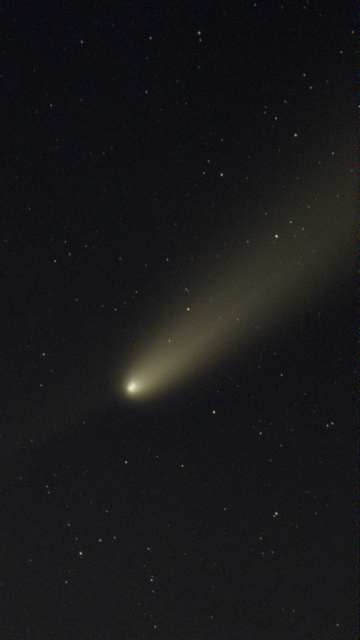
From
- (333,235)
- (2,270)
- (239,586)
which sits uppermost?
(2,270)

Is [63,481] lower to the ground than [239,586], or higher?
higher

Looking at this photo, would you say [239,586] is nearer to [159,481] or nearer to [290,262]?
[159,481]

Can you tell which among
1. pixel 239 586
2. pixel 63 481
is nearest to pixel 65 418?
pixel 63 481

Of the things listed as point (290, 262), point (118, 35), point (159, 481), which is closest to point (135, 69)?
point (118, 35)

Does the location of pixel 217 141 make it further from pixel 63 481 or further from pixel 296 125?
pixel 63 481

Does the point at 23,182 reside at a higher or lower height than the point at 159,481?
higher

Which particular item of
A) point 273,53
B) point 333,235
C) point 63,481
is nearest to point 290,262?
point 333,235
